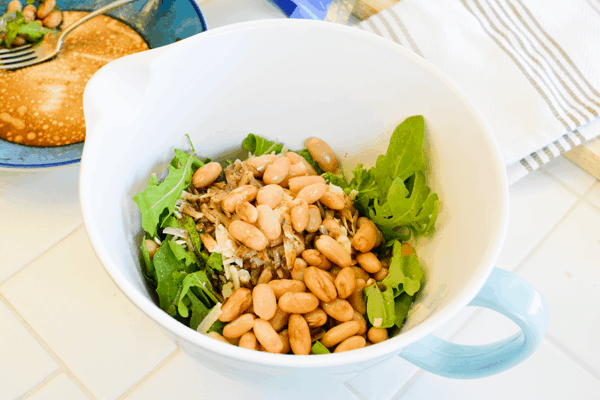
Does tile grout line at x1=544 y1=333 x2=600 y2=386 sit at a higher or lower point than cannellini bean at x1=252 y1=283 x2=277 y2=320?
higher

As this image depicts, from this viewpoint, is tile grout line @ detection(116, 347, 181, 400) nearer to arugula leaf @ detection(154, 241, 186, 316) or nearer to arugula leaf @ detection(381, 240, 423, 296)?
arugula leaf @ detection(154, 241, 186, 316)

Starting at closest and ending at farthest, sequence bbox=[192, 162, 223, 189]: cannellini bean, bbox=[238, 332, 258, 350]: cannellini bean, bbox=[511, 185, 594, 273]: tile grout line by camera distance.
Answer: bbox=[238, 332, 258, 350]: cannellini bean, bbox=[192, 162, 223, 189]: cannellini bean, bbox=[511, 185, 594, 273]: tile grout line

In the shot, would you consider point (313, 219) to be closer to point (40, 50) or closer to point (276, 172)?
point (276, 172)

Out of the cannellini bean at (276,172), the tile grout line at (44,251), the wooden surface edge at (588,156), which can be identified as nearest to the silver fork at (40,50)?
the tile grout line at (44,251)

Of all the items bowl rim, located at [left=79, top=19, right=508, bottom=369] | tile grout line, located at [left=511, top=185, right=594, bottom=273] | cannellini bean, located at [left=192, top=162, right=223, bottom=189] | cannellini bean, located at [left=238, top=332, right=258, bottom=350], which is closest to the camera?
bowl rim, located at [left=79, top=19, right=508, bottom=369]

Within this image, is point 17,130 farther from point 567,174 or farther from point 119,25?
point 567,174

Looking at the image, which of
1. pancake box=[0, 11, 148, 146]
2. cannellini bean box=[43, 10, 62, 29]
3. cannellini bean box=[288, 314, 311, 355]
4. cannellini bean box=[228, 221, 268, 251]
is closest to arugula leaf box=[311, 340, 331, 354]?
cannellini bean box=[288, 314, 311, 355]

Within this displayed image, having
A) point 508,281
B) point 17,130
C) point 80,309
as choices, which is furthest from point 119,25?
point 508,281
